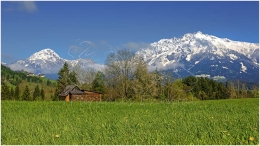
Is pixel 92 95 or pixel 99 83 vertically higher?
pixel 99 83

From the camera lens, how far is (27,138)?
22.9 ft

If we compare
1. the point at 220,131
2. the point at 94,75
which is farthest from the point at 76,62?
the point at 220,131

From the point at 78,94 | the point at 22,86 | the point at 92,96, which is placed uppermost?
the point at 22,86

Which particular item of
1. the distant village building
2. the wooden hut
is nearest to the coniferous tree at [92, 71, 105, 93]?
the wooden hut

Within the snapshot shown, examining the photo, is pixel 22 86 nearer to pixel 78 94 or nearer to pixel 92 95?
pixel 92 95

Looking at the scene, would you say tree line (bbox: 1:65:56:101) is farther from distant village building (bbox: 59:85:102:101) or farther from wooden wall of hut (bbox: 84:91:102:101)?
distant village building (bbox: 59:85:102:101)

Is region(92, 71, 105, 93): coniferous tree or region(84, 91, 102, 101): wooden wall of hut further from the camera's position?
region(84, 91, 102, 101): wooden wall of hut

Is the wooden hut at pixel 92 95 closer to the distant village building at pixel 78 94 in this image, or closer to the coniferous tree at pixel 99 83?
the distant village building at pixel 78 94

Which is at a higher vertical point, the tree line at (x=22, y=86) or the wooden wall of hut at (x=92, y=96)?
the tree line at (x=22, y=86)

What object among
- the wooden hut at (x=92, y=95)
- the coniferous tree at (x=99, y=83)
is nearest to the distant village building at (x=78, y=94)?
the wooden hut at (x=92, y=95)

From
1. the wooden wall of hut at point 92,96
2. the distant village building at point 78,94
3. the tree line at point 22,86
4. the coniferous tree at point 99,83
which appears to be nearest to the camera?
the distant village building at point 78,94

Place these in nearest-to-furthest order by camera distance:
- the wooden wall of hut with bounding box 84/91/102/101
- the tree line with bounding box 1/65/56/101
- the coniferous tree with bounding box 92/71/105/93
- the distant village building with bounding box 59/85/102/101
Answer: the distant village building with bounding box 59/85/102/101 < the coniferous tree with bounding box 92/71/105/93 < the wooden wall of hut with bounding box 84/91/102/101 < the tree line with bounding box 1/65/56/101

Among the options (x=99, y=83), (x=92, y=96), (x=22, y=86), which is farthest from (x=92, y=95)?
(x=22, y=86)

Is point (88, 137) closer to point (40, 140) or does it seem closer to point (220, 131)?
point (40, 140)
